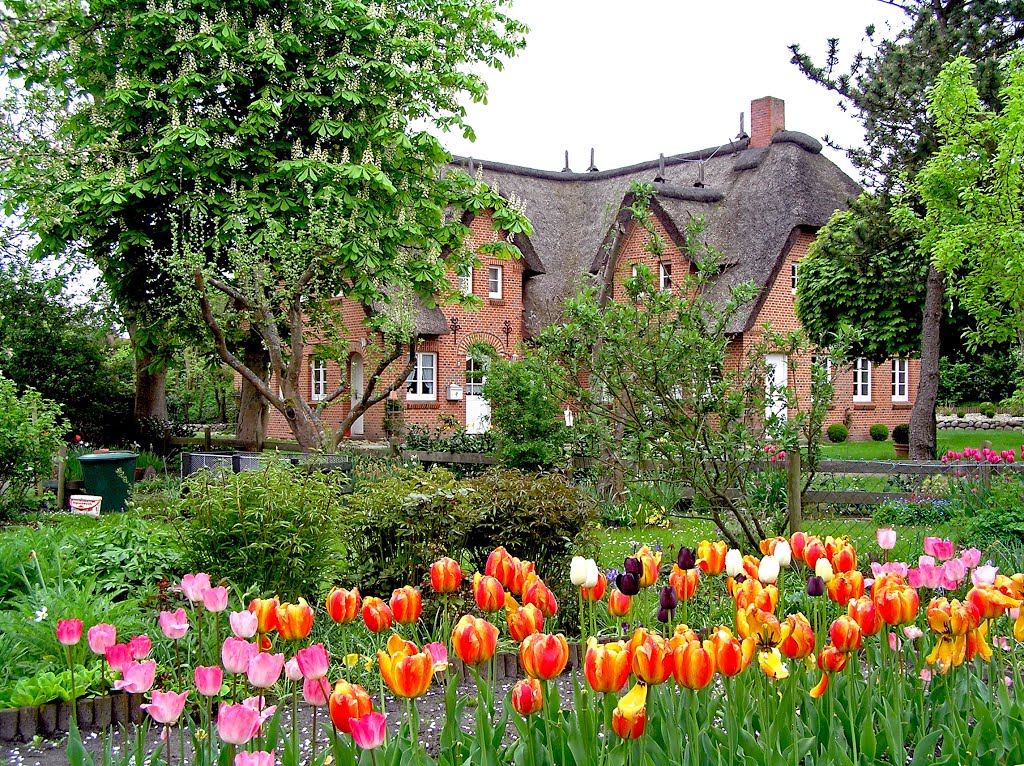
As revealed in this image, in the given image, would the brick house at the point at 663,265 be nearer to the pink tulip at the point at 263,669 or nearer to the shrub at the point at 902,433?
the shrub at the point at 902,433

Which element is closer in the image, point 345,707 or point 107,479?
point 345,707

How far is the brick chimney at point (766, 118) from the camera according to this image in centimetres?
3056

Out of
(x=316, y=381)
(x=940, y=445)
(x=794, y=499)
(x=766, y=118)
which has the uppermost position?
(x=766, y=118)

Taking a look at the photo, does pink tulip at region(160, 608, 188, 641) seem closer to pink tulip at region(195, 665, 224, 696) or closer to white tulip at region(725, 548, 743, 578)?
pink tulip at region(195, 665, 224, 696)

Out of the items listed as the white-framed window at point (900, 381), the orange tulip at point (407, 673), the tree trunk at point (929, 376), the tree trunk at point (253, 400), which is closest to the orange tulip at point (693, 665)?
the orange tulip at point (407, 673)

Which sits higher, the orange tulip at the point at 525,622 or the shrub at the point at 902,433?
the orange tulip at the point at 525,622

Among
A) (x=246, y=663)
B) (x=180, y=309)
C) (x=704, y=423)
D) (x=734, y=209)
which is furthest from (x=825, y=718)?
(x=734, y=209)

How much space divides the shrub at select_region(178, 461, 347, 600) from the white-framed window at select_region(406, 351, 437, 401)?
19.4 meters

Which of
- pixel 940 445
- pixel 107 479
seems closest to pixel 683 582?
pixel 107 479

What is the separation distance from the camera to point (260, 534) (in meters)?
5.49

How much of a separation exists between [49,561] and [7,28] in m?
15.7

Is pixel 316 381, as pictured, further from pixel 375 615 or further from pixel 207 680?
pixel 207 680

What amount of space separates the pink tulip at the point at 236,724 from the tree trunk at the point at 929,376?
16.8 m

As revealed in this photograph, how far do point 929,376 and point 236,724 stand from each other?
56.4 feet
